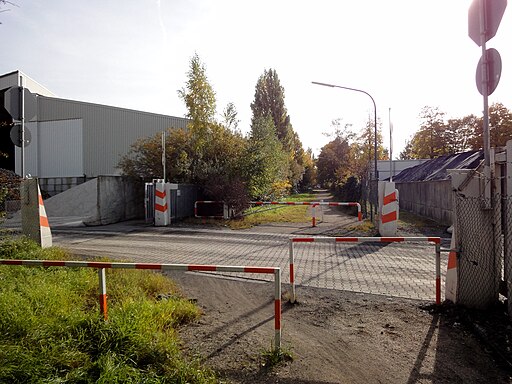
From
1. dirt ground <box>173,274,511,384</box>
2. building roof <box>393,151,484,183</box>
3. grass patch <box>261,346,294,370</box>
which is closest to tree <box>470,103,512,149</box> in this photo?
building roof <box>393,151,484,183</box>

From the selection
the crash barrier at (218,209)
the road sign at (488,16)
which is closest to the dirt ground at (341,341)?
the road sign at (488,16)

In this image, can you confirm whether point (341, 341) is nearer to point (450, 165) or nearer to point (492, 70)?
point (492, 70)

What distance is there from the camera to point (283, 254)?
389 inches

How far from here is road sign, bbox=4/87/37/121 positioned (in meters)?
7.73

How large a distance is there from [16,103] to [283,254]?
23.0 feet

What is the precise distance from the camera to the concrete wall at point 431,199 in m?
15.8

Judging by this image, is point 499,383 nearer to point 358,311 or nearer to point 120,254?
point 358,311

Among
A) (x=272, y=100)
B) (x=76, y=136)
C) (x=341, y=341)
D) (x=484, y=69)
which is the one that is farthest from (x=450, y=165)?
(x=272, y=100)

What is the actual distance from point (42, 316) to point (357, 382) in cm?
342

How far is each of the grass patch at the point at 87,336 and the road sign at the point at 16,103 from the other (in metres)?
3.82

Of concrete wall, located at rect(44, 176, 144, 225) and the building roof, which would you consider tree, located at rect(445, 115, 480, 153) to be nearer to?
the building roof

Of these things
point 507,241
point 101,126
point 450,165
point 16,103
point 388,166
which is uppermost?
point 101,126

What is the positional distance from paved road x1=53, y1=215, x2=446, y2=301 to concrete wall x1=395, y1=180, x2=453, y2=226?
387cm

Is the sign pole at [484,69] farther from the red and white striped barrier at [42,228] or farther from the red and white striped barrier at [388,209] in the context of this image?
the red and white striped barrier at [42,228]
